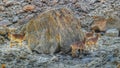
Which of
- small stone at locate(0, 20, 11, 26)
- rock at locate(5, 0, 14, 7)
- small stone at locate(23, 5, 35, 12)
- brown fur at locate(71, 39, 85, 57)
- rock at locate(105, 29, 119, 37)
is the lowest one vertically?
rock at locate(105, 29, 119, 37)

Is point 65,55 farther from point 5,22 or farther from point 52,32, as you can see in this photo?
point 5,22

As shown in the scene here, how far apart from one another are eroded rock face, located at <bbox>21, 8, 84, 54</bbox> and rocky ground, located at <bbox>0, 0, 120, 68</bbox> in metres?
0.35

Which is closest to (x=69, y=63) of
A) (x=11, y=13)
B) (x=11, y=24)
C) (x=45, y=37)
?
(x=45, y=37)

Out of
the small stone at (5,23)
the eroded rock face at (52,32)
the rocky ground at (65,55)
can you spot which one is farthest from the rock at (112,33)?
the small stone at (5,23)

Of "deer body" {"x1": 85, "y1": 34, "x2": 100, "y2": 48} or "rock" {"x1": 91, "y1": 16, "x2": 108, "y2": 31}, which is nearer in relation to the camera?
"deer body" {"x1": 85, "y1": 34, "x2": 100, "y2": 48}

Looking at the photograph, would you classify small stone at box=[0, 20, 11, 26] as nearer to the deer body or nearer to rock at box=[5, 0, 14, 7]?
rock at box=[5, 0, 14, 7]

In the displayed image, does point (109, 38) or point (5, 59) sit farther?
point (109, 38)

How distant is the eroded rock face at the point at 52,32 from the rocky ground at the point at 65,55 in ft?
1.14

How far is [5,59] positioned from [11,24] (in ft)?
17.8

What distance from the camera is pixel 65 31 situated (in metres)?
A: 12.6

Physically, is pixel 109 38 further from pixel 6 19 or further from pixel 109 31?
pixel 6 19

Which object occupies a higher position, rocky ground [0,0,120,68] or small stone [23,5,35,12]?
small stone [23,5,35,12]

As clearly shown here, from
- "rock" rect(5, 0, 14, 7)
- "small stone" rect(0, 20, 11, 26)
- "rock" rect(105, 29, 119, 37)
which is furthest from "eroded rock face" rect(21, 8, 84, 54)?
"rock" rect(5, 0, 14, 7)

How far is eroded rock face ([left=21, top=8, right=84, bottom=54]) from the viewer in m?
12.4
